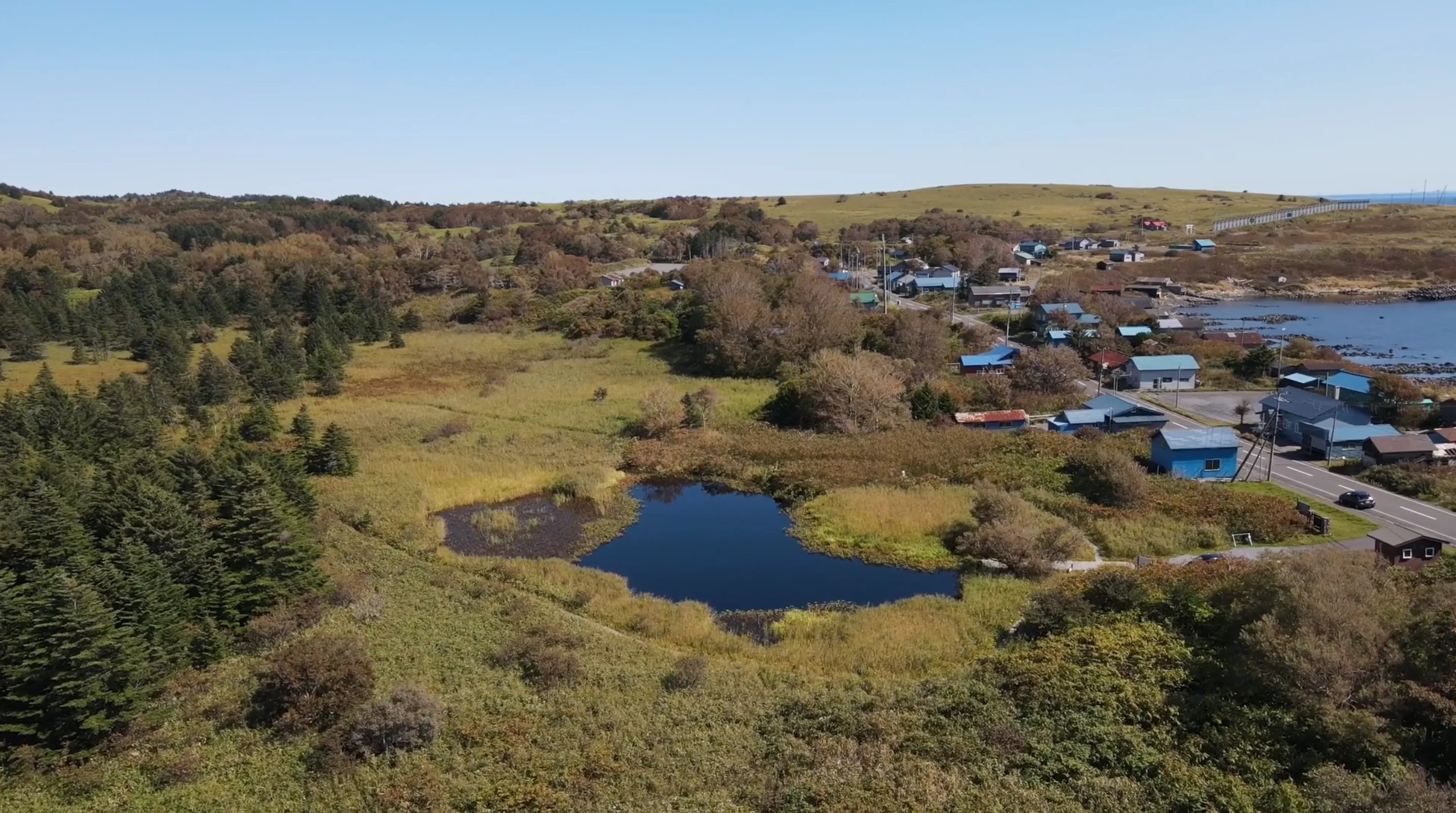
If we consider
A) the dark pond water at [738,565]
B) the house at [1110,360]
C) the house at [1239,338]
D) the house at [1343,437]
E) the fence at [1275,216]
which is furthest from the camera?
the fence at [1275,216]

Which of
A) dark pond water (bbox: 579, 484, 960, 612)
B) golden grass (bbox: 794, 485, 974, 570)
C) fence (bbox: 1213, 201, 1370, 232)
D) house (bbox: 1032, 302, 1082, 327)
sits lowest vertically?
dark pond water (bbox: 579, 484, 960, 612)

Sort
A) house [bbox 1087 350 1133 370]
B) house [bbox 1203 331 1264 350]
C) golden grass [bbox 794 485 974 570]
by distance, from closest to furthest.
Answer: golden grass [bbox 794 485 974 570] → house [bbox 1087 350 1133 370] → house [bbox 1203 331 1264 350]

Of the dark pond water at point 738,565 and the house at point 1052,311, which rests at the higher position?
the house at point 1052,311

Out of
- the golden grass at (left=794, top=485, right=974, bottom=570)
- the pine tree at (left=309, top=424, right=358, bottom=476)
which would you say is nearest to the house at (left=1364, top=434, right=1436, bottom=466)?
the golden grass at (left=794, top=485, right=974, bottom=570)

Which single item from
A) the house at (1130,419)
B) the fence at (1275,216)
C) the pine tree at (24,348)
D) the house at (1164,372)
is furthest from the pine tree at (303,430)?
the fence at (1275,216)

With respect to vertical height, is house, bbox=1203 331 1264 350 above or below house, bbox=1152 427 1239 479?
above

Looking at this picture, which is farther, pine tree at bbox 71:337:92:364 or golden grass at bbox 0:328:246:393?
pine tree at bbox 71:337:92:364

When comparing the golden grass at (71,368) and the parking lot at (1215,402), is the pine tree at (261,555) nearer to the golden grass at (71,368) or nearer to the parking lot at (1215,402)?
the golden grass at (71,368)

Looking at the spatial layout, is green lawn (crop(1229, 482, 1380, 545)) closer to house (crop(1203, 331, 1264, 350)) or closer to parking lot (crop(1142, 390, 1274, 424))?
parking lot (crop(1142, 390, 1274, 424))
